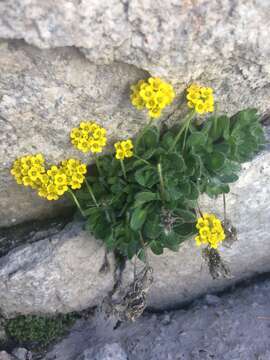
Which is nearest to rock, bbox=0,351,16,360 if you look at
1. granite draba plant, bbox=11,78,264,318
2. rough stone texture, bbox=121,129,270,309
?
rough stone texture, bbox=121,129,270,309

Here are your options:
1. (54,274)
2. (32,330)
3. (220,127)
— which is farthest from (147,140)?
(32,330)

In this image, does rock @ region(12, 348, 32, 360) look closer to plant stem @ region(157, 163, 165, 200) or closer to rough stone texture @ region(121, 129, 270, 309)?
rough stone texture @ region(121, 129, 270, 309)

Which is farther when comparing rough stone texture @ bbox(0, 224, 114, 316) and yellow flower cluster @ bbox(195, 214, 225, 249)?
rough stone texture @ bbox(0, 224, 114, 316)

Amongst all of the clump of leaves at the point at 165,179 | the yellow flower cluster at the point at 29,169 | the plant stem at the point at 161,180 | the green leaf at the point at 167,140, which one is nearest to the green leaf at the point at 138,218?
the clump of leaves at the point at 165,179

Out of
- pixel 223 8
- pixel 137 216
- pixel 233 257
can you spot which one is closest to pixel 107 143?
pixel 137 216

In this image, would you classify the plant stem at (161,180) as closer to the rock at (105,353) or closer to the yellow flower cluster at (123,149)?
the yellow flower cluster at (123,149)

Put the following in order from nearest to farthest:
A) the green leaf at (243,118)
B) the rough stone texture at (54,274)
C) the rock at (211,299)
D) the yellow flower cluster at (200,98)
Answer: the yellow flower cluster at (200,98) < the green leaf at (243,118) < the rough stone texture at (54,274) < the rock at (211,299)

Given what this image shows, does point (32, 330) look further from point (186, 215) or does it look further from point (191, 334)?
point (186, 215)

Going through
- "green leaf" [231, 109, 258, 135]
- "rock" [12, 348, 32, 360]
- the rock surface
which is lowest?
"rock" [12, 348, 32, 360]
